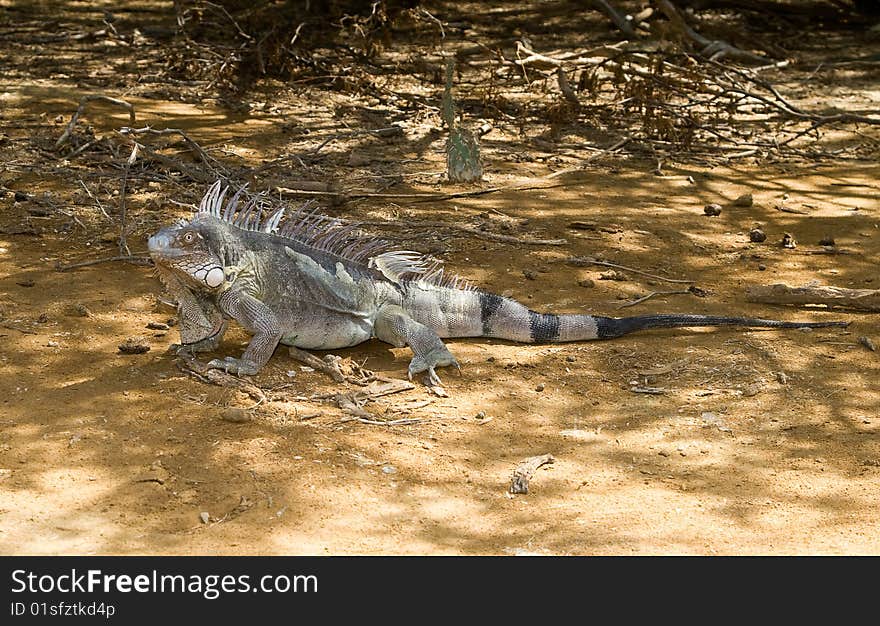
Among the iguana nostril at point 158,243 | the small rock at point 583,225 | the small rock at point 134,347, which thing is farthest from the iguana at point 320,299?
the small rock at point 583,225

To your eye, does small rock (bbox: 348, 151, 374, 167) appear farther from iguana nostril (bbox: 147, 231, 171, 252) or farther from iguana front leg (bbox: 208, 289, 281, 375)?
iguana nostril (bbox: 147, 231, 171, 252)

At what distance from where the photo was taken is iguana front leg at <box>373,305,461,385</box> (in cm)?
619

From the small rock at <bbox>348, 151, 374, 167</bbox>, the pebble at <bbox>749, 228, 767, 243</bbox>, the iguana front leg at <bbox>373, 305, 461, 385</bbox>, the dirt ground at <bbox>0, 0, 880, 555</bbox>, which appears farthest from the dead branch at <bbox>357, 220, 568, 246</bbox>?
the iguana front leg at <bbox>373, 305, 461, 385</bbox>

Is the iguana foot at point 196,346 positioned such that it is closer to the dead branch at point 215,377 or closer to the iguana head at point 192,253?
the dead branch at point 215,377

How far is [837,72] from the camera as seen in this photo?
13867mm

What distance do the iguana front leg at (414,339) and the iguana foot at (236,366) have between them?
2.69ft

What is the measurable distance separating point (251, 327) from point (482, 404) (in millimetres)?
1281

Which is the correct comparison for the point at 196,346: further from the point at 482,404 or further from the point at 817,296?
the point at 817,296

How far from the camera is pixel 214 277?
233 inches

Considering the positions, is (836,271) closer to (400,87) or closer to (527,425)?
(527,425)

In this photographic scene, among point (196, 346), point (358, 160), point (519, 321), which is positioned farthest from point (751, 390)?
point (358, 160)

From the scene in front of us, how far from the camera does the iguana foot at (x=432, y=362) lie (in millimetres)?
6129

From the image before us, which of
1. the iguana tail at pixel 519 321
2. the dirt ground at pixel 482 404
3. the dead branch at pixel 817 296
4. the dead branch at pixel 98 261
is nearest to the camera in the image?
the dirt ground at pixel 482 404

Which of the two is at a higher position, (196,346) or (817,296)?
(196,346)
